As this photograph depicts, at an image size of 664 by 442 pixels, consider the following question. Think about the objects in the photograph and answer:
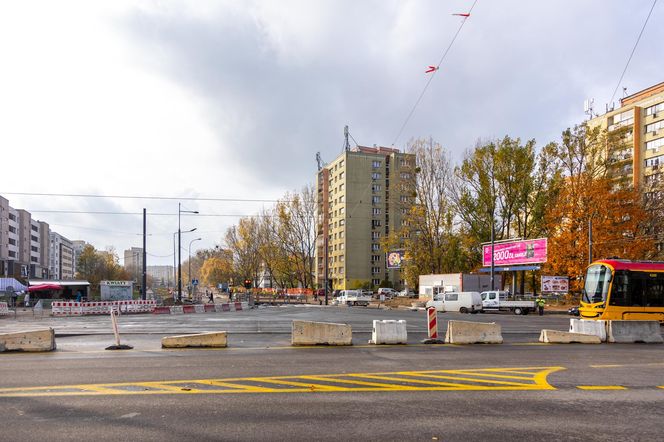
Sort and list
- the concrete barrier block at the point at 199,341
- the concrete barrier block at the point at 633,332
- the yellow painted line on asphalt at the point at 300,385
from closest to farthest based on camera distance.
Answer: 1. the yellow painted line on asphalt at the point at 300,385
2. the concrete barrier block at the point at 199,341
3. the concrete barrier block at the point at 633,332

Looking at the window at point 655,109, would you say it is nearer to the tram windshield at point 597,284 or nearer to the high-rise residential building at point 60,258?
the tram windshield at point 597,284

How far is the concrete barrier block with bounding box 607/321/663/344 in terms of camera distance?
51.6 feet

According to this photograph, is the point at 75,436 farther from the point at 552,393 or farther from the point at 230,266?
the point at 230,266

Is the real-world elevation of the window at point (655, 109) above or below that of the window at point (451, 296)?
above

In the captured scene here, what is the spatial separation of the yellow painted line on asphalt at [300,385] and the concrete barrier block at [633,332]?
8.57m

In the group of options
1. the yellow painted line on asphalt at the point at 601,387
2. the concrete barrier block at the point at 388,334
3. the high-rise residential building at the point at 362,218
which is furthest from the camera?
the high-rise residential building at the point at 362,218

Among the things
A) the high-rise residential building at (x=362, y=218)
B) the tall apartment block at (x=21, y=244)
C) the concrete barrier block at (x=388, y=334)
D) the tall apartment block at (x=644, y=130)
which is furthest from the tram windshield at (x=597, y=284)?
the tall apartment block at (x=21, y=244)

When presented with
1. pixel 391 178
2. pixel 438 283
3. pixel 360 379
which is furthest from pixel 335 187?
pixel 360 379

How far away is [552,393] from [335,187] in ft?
301

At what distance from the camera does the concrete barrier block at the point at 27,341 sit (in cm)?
1251

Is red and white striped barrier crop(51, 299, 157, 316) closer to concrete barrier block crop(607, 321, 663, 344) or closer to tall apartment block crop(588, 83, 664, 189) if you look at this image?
concrete barrier block crop(607, 321, 663, 344)

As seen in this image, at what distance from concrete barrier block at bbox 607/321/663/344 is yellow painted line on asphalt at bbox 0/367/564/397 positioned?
8.57 m

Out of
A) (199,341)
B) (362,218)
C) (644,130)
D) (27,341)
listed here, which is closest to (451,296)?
(199,341)

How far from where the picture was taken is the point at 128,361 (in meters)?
10.6
